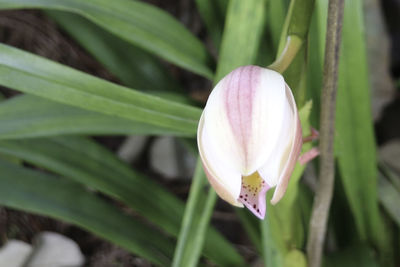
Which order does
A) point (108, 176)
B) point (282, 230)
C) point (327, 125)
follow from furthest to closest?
1. point (108, 176)
2. point (282, 230)
3. point (327, 125)

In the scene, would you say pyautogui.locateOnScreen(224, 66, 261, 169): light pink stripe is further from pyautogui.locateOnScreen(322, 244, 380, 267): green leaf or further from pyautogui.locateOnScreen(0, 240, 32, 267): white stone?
pyautogui.locateOnScreen(0, 240, 32, 267): white stone

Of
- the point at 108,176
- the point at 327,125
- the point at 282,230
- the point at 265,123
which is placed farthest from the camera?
the point at 108,176

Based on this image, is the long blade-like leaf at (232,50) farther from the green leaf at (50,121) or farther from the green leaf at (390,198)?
the green leaf at (390,198)

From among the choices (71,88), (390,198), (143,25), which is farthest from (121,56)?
(390,198)

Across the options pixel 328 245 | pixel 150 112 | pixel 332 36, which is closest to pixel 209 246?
pixel 328 245

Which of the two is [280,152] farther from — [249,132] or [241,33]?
[241,33]

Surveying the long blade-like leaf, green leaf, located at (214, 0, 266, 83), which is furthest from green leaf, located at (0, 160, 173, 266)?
green leaf, located at (214, 0, 266, 83)
